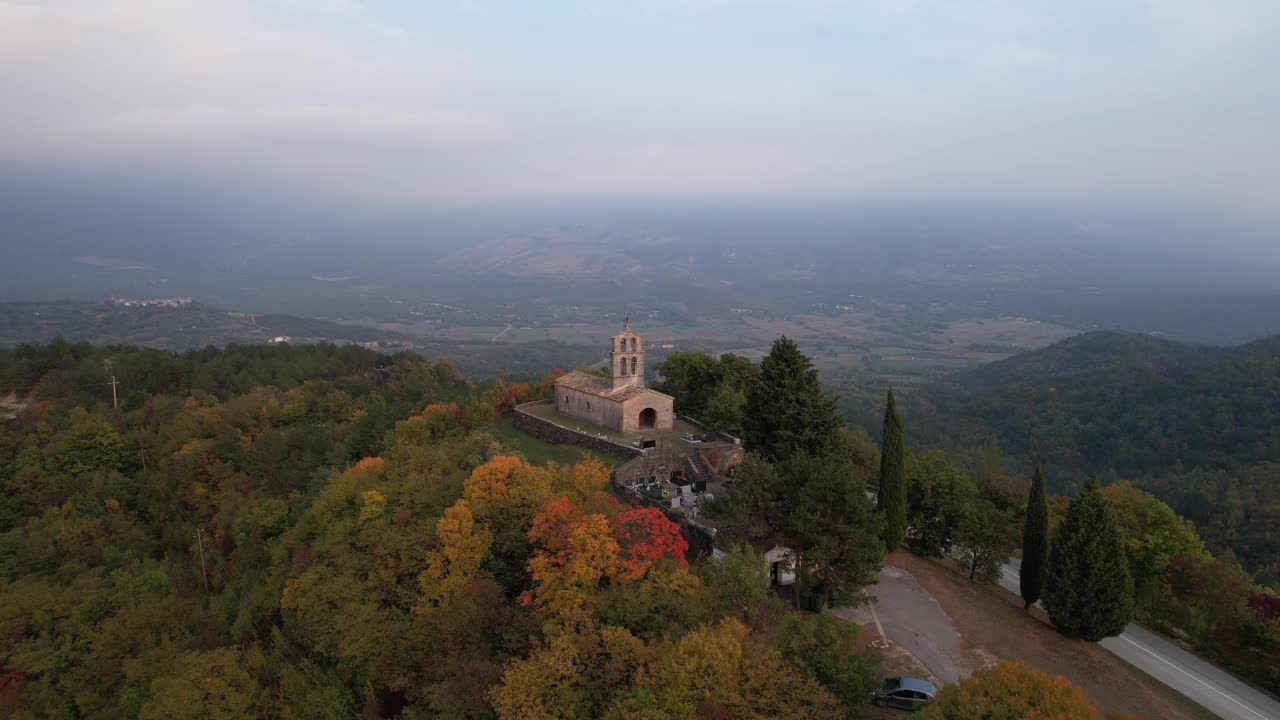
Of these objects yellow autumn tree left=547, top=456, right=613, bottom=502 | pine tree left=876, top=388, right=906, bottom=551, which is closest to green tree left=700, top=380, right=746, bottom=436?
pine tree left=876, top=388, right=906, bottom=551

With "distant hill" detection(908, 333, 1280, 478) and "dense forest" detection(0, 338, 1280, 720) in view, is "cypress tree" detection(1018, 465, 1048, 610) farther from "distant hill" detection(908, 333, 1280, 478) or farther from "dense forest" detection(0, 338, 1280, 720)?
"distant hill" detection(908, 333, 1280, 478)

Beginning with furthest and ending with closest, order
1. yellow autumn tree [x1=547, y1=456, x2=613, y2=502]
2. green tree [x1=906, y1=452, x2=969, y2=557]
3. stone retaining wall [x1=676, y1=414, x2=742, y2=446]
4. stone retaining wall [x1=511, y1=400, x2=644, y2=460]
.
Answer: stone retaining wall [x1=676, y1=414, x2=742, y2=446] < stone retaining wall [x1=511, y1=400, x2=644, y2=460] < green tree [x1=906, y1=452, x2=969, y2=557] < yellow autumn tree [x1=547, y1=456, x2=613, y2=502]

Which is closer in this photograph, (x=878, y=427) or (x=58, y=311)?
(x=878, y=427)

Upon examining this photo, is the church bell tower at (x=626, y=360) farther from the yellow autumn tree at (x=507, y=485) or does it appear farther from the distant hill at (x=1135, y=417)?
the distant hill at (x=1135, y=417)

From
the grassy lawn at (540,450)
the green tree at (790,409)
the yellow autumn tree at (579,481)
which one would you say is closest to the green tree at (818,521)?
the green tree at (790,409)

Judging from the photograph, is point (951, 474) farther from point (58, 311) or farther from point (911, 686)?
point (58, 311)

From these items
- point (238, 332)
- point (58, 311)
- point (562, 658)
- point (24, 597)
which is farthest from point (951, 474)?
point (58, 311)
